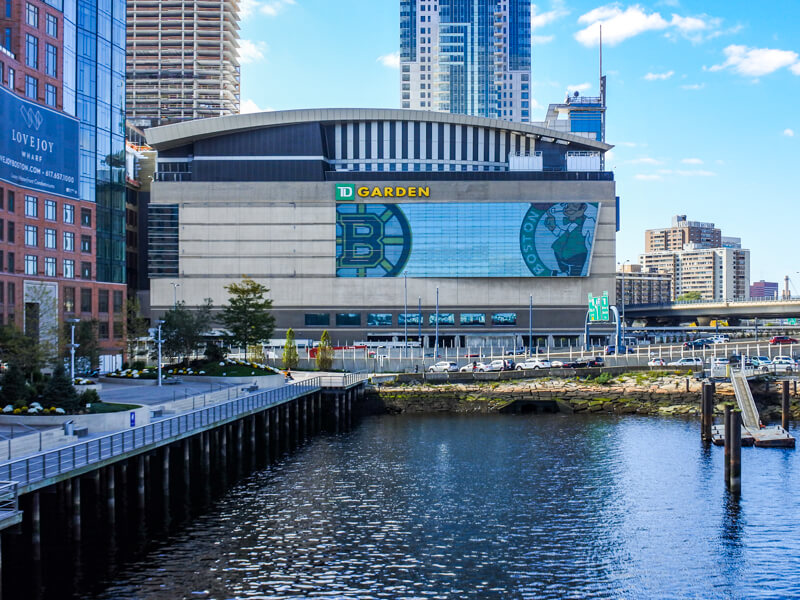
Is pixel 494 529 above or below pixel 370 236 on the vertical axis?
below

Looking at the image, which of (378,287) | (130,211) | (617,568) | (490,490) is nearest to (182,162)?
(130,211)

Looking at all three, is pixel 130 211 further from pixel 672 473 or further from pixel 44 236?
pixel 672 473

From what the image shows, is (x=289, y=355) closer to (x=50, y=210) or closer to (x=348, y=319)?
(x=50, y=210)

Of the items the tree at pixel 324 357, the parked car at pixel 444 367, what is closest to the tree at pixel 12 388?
the parked car at pixel 444 367

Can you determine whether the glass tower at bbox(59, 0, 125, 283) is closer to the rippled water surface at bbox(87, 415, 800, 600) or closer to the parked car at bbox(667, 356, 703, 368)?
the rippled water surface at bbox(87, 415, 800, 600)

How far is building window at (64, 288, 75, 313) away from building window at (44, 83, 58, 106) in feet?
59.8

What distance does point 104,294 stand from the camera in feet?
305

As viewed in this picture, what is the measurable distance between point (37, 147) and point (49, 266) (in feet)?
37.8

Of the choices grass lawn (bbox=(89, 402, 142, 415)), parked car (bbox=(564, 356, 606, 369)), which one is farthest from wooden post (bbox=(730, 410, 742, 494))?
parked car (bbox=(564, 356, 606, 369))

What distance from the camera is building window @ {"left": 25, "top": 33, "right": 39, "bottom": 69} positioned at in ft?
257

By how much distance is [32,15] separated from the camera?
79.8 metres

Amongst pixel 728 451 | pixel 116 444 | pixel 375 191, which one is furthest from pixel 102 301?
pixel 728 451

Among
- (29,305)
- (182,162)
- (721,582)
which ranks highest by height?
(182,162)

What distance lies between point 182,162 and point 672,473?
4593 inches
